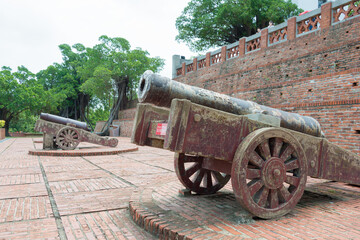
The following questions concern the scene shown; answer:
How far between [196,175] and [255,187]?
1.15 m

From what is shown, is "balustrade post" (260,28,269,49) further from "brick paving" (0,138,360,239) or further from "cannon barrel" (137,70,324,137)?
"cannon barrel" (137,70,324,137)

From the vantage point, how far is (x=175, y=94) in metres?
2.67

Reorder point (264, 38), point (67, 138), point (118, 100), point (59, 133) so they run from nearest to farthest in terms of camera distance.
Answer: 1. point (59, 133)
2. point (67, 138)
3. point (264, 38)
4. point (118, 100)

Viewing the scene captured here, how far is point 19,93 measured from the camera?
27359 mm

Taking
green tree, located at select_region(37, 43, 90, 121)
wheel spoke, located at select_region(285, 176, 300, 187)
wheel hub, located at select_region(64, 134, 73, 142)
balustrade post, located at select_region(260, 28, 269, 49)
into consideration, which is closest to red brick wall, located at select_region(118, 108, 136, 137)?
green tree, located at select_region(37, 43, 90, 121)

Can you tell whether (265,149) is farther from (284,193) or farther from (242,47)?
(242,47)

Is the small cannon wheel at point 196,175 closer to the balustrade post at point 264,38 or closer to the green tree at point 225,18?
the balustrade post at point 264,38

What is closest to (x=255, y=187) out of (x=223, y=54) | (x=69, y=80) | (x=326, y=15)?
(x=326, y=15)

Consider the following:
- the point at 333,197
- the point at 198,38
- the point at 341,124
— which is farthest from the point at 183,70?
the point at 333,197

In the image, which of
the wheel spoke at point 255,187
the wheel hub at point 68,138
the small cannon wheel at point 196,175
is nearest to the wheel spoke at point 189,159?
the small cannon wheel at point 196,175

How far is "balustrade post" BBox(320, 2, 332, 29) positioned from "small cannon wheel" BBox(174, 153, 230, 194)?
8.87 m

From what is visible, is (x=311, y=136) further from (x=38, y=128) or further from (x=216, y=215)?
(x=38, y=128)

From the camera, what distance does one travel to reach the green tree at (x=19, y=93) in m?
27.2

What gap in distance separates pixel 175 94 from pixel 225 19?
22885 mm
